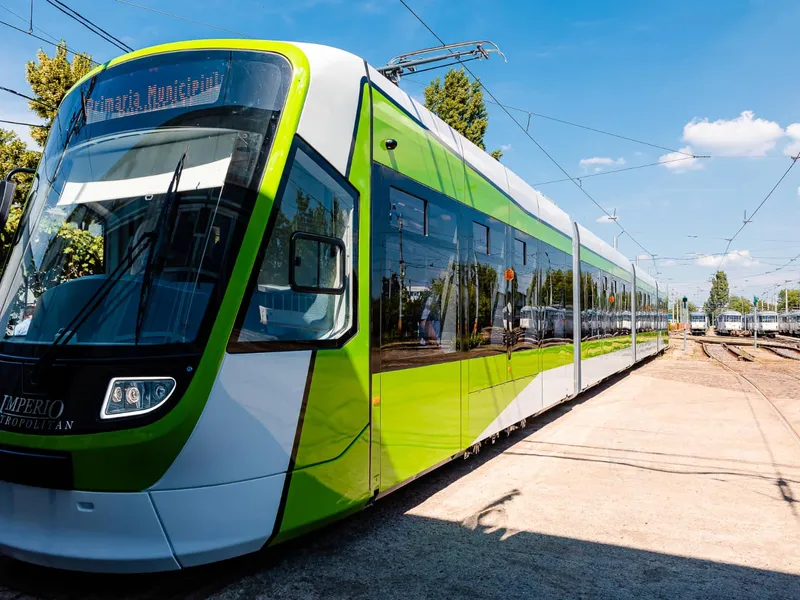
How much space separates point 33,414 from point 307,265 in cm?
167

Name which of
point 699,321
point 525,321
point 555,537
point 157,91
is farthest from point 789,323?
point 157,91

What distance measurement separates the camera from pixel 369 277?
4516 millimetres

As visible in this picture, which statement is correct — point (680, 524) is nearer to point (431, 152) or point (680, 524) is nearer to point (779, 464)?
point (779, 464)

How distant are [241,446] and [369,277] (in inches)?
59.7

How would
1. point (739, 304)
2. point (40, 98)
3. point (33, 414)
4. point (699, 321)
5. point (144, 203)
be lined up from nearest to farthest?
point (33, 414) < point (144, 203) < point (40, 98) < point (699, 321) < point (739, 304)

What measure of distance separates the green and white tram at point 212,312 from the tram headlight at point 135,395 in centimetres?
1

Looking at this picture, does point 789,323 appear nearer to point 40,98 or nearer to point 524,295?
point 524,295

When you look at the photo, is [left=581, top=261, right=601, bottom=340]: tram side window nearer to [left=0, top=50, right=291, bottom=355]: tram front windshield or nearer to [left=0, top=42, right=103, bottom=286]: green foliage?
[left=0, top=50, right=291, bottom=355]: tram front windshield

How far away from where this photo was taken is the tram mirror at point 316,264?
382cm

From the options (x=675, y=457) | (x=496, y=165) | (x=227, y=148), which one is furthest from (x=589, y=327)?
(x=227, y=148)

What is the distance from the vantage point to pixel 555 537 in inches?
197

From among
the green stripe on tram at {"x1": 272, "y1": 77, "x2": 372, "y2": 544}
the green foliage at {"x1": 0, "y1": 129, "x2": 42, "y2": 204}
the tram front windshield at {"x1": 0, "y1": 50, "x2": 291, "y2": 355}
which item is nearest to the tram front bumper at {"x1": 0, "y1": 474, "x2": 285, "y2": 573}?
the green stripe on tram at {"x1": 272, "y1": 77, "x2": 372, "y2": 544}

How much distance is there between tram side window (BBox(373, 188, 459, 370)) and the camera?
15.8 feet

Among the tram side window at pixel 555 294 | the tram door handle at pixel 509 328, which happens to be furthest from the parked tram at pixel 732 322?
the tram door handle at pixel 509 328
